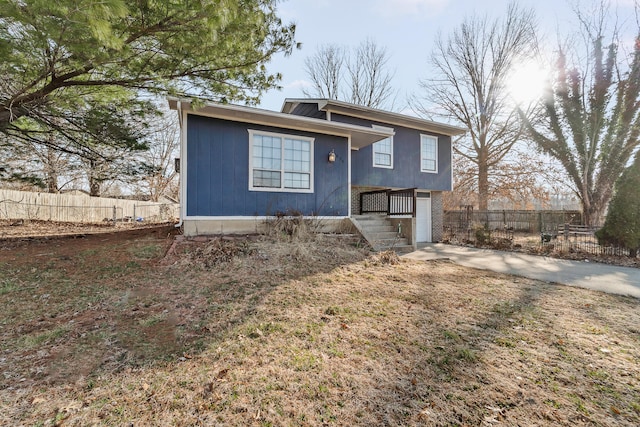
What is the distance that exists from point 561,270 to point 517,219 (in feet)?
36.3

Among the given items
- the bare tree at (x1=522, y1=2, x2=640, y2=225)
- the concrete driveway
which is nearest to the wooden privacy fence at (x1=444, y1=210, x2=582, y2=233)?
the bare tree at (x1=522, y1=2, x2=640, y2=225)

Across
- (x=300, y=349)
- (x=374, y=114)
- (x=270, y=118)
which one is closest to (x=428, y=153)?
(x=374, y=114)

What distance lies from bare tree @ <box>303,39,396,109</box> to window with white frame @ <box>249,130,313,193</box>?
1582 cm

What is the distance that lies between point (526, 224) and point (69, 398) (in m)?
19.4

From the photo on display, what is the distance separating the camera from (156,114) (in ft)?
27.1

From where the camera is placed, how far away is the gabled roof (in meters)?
10.1

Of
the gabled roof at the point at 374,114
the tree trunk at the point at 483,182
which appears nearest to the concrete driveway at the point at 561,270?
the gabled roof at the point at 374,114

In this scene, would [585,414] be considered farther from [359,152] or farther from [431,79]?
[431,79]

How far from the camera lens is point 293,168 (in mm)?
8094

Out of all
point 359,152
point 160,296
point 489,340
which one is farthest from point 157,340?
point 359,152

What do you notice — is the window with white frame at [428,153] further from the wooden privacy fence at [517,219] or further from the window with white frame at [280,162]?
the window with white frame at [280,162]

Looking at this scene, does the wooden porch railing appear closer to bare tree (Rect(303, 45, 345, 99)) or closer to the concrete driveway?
the concrete driveway

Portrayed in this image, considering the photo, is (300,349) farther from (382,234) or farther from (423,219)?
(423,219)

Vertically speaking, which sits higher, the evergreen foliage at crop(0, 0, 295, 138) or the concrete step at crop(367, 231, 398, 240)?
the evergreen foliage at crop(0, 0, 295, 138)
